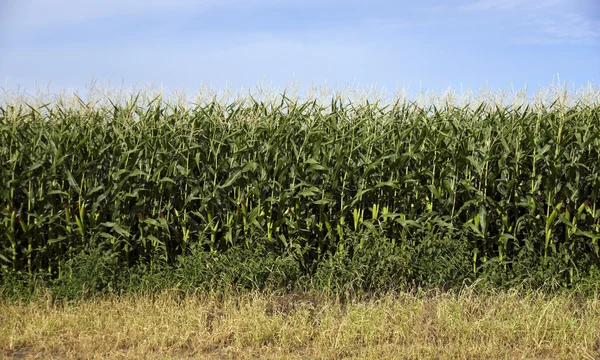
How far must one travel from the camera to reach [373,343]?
18.3 ft

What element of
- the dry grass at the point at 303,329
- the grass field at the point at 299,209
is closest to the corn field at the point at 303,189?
the grass field at the point at 299,209

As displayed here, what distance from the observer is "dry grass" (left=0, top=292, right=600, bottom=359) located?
543cm

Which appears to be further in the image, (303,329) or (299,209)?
(299,209)

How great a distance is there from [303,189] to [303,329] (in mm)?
1770

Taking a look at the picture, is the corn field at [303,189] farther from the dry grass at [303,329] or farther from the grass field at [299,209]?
the dry grass at [303,329]

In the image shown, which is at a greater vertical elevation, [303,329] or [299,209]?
[299,209]

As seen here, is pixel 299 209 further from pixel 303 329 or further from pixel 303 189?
pixel 303 329

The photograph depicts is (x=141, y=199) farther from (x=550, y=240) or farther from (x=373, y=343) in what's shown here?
(x=550, y=240)

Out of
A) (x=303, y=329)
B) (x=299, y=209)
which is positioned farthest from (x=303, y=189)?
(x=303, y=329)

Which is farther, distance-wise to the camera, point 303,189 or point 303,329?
point 303,189

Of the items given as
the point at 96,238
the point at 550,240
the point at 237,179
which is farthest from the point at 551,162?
the point at 96,238

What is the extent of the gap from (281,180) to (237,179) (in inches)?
19.8

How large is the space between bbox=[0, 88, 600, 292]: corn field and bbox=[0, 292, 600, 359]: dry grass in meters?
0.70

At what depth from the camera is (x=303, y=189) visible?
6996mm
